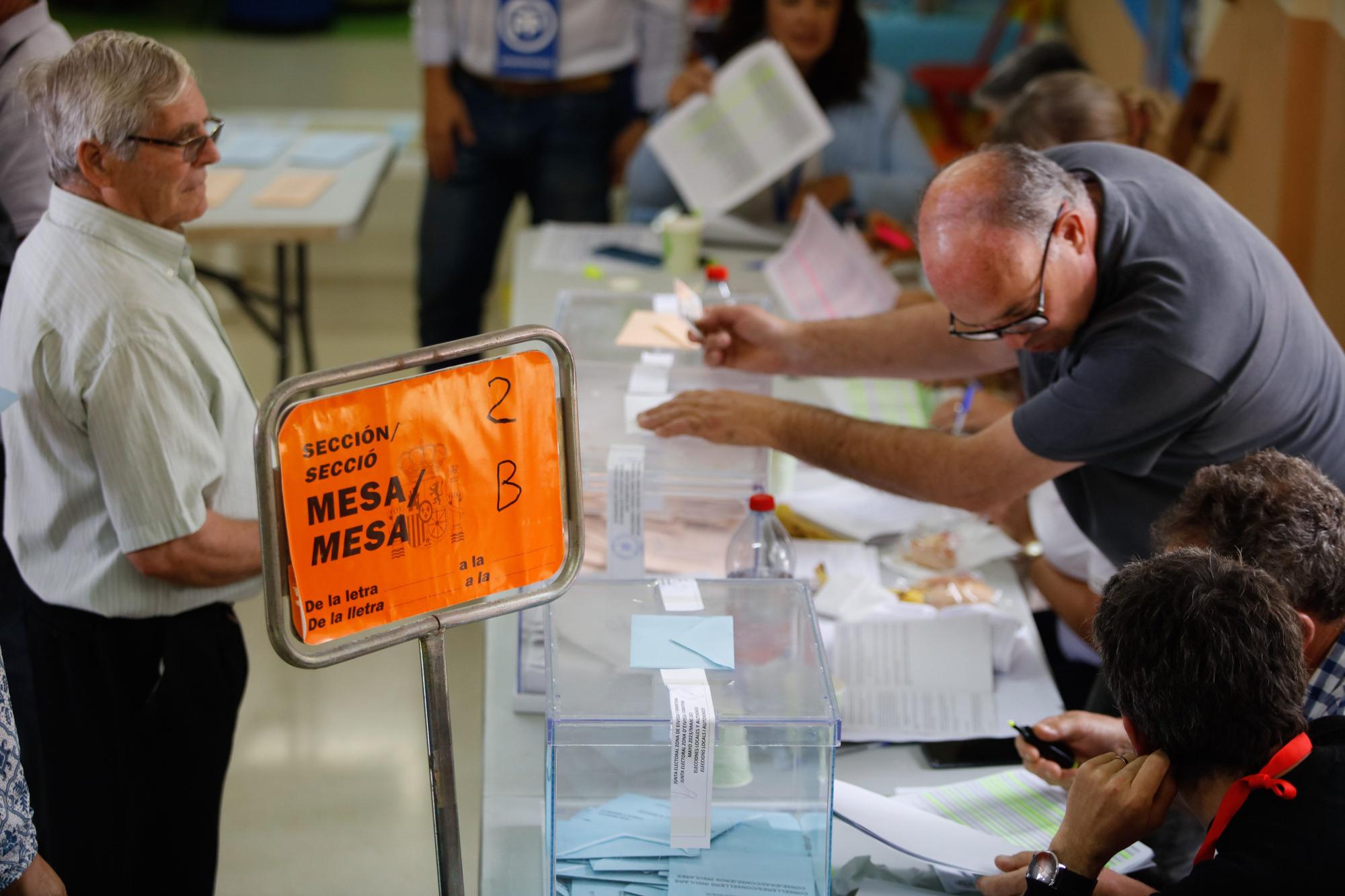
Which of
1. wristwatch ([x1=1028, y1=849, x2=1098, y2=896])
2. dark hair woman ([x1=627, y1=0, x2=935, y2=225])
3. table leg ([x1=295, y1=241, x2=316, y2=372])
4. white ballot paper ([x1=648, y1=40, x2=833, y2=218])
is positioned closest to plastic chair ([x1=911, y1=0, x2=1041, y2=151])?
dark hair woman ([x1=627, y1=0, x2=935, y2=225])

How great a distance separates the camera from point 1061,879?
120cm

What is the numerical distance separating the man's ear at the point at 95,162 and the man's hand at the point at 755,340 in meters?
0.96

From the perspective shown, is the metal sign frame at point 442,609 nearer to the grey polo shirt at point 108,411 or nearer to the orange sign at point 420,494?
the orange sign at point 420,494

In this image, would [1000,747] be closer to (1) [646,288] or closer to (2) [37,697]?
(2) [37,697]

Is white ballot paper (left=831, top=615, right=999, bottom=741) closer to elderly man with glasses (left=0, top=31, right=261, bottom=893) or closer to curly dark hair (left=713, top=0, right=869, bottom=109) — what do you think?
elderly man with glasses (left=0, top=31, right=261, bottom=893)

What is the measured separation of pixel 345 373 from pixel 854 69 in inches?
108

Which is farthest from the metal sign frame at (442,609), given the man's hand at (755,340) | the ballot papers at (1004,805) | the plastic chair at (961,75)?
the plastic chair at (961,75)

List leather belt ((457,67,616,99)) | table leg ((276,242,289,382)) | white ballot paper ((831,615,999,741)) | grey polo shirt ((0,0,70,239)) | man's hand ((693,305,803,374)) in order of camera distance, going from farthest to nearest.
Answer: table leg ((276,242,289,382)) → leather belt ((457,67,616,99)) → man's hand ((693,305,803,374)) → grey polo shirt ((0,0,70,239)) → white ballot paper ((831,615,999,741))

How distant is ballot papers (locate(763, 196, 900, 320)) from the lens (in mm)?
2863

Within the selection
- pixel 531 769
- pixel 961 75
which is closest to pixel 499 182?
pixel 531 769

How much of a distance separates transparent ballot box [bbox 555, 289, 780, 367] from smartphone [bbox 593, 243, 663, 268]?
68 centimetres

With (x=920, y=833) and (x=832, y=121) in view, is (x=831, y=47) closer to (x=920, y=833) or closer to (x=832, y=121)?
(x=832, y=121)

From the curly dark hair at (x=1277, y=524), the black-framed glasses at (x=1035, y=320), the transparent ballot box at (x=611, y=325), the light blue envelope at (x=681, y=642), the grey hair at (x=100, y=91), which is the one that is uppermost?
the grey hair at (x=100, y=91)

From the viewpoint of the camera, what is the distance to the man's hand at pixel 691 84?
321cm
